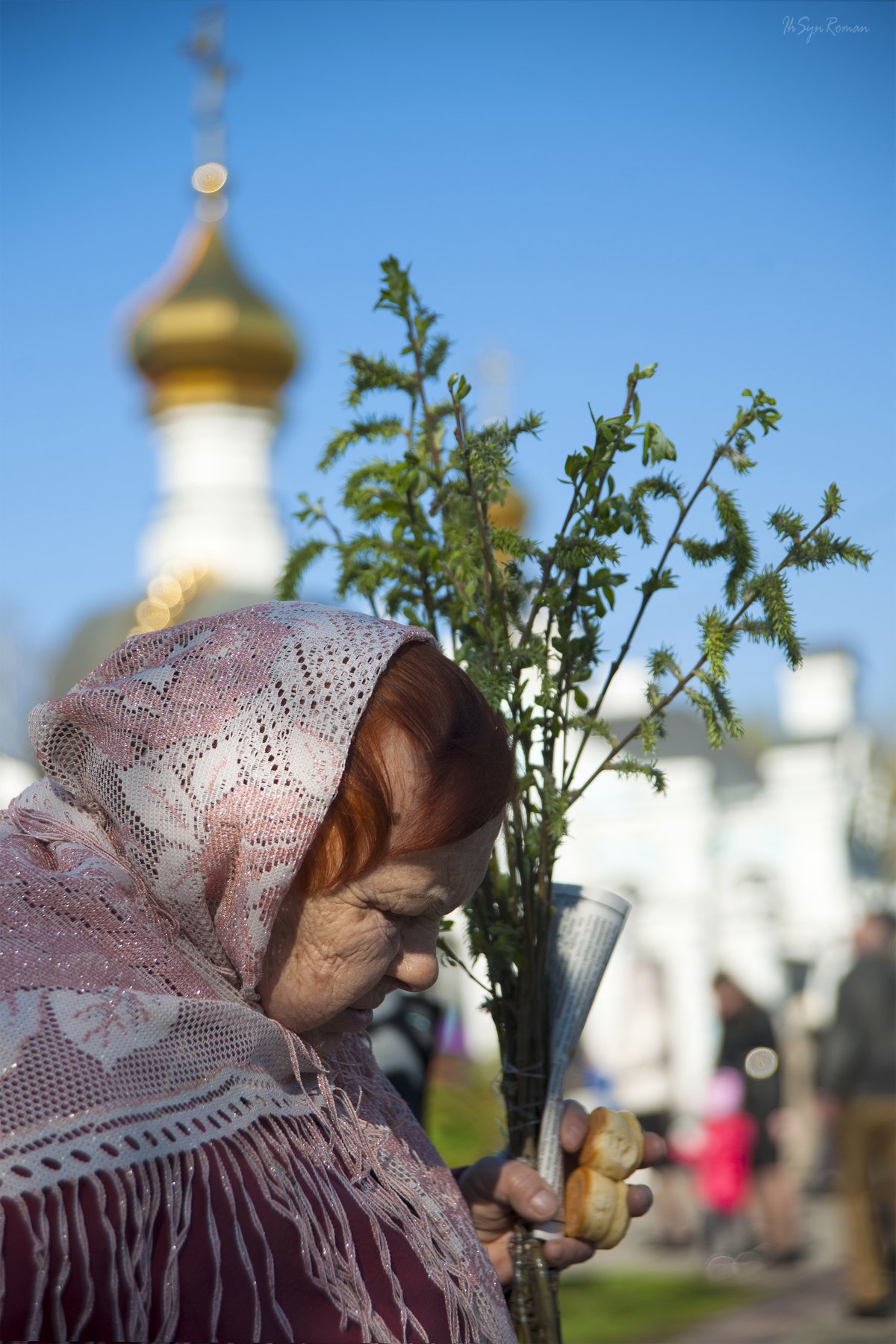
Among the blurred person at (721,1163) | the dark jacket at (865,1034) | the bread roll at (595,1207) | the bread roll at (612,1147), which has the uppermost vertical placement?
the bread roll at (612,1147)

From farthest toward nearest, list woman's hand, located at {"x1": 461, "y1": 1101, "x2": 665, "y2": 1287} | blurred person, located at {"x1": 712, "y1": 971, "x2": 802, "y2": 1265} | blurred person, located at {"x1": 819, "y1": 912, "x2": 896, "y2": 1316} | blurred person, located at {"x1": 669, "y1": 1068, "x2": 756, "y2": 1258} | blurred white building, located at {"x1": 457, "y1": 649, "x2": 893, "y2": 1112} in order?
blurred white building, located at {"x1": 457, "y1": 649, "x2": 893, "y2": 1112}
blurred person, located at {"x1": 669, "y1": 1068, "x2": 756, "y2": 1258}
blurred person, located at {"x1": 712, "y1": 971, "x2": 802, "y2": 1265}
blurred person, located at {"x1": 819, "y1": 912, "x2": 896, "y2": 1316}
woman's hand, located at {"x1": 461, "y1": 1101, "x2": 665, "y2": 1287}

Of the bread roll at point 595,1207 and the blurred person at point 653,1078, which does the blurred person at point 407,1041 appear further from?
the blurred person at point 653,1078

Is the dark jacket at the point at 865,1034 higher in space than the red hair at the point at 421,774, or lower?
lower

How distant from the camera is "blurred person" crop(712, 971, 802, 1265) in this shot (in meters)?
9.09

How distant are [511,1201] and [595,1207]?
105 millimetres

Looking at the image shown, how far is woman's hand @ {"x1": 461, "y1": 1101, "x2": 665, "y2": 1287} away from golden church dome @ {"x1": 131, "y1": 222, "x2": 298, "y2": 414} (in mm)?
17897

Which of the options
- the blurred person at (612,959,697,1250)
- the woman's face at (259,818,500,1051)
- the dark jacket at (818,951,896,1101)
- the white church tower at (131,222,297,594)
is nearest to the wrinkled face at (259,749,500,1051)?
the woman's face at (259,818,500,1051)

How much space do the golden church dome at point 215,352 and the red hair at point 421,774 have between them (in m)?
18.1

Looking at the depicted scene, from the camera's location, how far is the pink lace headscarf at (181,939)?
131 centimetres

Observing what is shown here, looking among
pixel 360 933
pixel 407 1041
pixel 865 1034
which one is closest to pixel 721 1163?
pixel 865 1034

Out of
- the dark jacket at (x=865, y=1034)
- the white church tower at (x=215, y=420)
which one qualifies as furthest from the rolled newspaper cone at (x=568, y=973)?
the white church tower at (x=215, y=420)

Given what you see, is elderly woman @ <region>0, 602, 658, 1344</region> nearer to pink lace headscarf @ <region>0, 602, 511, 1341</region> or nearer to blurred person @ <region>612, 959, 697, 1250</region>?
pink lace headscarf @ <region>0, 602, 511, 1341</region>

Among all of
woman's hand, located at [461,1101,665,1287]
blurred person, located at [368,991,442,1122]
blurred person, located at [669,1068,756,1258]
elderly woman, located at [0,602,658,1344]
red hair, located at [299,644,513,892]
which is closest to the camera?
elderly woman, located at [0,602,658,1344]

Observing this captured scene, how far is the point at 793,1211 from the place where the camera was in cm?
949
